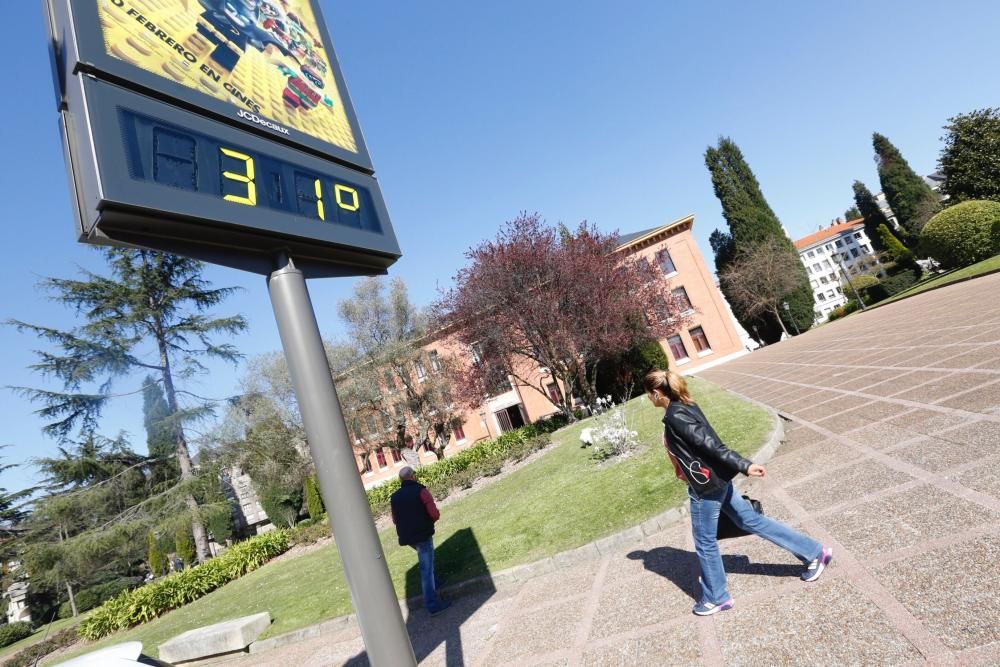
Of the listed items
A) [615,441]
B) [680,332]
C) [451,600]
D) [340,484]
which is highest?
[680,332]

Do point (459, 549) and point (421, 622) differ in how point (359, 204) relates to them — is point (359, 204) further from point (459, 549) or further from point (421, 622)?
point (459, 549)

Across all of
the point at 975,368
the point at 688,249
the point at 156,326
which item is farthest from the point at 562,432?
the point at 688,249

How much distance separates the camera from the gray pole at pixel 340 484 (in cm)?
178

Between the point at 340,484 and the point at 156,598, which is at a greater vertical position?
the point at 340,484

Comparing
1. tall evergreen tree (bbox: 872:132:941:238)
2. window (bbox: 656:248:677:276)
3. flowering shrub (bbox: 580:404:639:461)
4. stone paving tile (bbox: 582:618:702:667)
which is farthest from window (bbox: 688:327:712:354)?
stone paving tile (bbox: 582:618:702:667)

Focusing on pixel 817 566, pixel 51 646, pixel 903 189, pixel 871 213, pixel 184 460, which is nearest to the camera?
pixel 817 566

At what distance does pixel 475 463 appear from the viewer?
57.8 ft

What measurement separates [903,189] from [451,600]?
61.1m

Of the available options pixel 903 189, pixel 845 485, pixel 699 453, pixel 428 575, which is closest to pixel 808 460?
pixel 845 485

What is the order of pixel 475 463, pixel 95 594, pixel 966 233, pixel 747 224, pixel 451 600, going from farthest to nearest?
1. pixel 747 224
2. pixel 95 594
3. pixel 966 233
4. pixel 475 463
5. pixel 451 600

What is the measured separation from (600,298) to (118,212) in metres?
17.3

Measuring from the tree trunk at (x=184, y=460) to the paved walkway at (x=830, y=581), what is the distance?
50.1 feet

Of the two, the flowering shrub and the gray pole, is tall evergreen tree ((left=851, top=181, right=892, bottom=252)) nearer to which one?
the flowering shrub

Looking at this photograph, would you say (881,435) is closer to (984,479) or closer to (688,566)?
(984,479)
